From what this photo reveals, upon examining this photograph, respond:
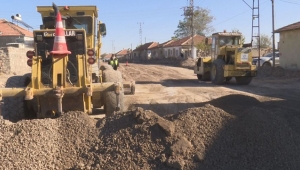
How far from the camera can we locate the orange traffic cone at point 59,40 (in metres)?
6.57

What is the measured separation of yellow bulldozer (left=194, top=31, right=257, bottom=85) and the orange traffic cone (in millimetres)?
11369

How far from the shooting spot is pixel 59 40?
6.61m

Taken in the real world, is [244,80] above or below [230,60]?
below

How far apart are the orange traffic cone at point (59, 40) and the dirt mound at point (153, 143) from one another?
57.6 inches

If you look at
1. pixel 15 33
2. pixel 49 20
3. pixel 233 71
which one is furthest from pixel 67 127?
pixel 15 33

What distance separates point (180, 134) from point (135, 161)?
29.3 inches

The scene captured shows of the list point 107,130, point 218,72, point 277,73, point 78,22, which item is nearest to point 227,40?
point 218,72

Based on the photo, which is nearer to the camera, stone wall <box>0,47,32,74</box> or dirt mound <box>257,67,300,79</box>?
dirt mound <box>257,67,300,79</box>

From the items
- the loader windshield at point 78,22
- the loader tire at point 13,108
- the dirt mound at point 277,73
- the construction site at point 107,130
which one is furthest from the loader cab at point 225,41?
the loader tire at point 13,108

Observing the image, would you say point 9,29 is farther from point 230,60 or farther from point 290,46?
point 230,60

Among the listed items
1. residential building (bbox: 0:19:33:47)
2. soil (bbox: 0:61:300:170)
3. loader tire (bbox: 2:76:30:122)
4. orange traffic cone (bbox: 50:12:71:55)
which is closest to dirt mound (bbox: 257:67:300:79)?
soil (bbox: 0:61:300:170)

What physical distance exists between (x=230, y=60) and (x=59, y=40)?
12115 millimetres

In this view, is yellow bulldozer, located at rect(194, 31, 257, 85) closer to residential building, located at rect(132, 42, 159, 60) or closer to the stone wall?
the stone wall

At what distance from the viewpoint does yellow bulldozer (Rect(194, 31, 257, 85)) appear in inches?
659
